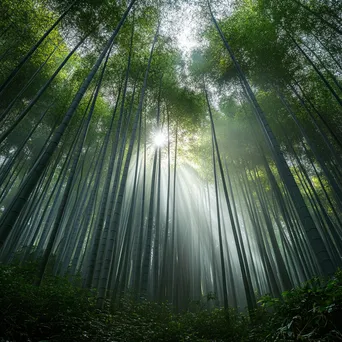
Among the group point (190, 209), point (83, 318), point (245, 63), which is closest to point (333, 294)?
point (83, 318)

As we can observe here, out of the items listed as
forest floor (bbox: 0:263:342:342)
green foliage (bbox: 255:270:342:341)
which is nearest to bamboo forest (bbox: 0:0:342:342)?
forest floor (bbox: 0:263:342:342)

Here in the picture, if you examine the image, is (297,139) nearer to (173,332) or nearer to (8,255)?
(173,332)

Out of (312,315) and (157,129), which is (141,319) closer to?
(312,315)

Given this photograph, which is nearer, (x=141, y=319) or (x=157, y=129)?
(x=141, y=319)

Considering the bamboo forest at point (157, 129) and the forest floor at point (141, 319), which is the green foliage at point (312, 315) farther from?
the bamboo forest at point (157, 129)

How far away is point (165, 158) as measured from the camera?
31.3ft

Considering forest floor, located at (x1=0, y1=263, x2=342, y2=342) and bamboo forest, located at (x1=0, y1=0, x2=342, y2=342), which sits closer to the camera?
forest floor, located at (x1=0, y1=263, x2=342, y2=342)

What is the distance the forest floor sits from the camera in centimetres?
129

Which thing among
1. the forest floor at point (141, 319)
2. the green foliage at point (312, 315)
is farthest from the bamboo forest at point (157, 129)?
the green foliage at point (312, 315)

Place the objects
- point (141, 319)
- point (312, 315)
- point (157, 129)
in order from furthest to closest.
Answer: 1. point (157, 129)
2. point (141, 319)
3. point (312, 315)

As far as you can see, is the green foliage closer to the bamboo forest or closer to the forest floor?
the forest floor

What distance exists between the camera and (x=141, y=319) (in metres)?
2.86

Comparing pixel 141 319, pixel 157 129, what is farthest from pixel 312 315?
pixel 157 129

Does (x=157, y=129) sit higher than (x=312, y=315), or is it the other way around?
(x=157, y=129)
